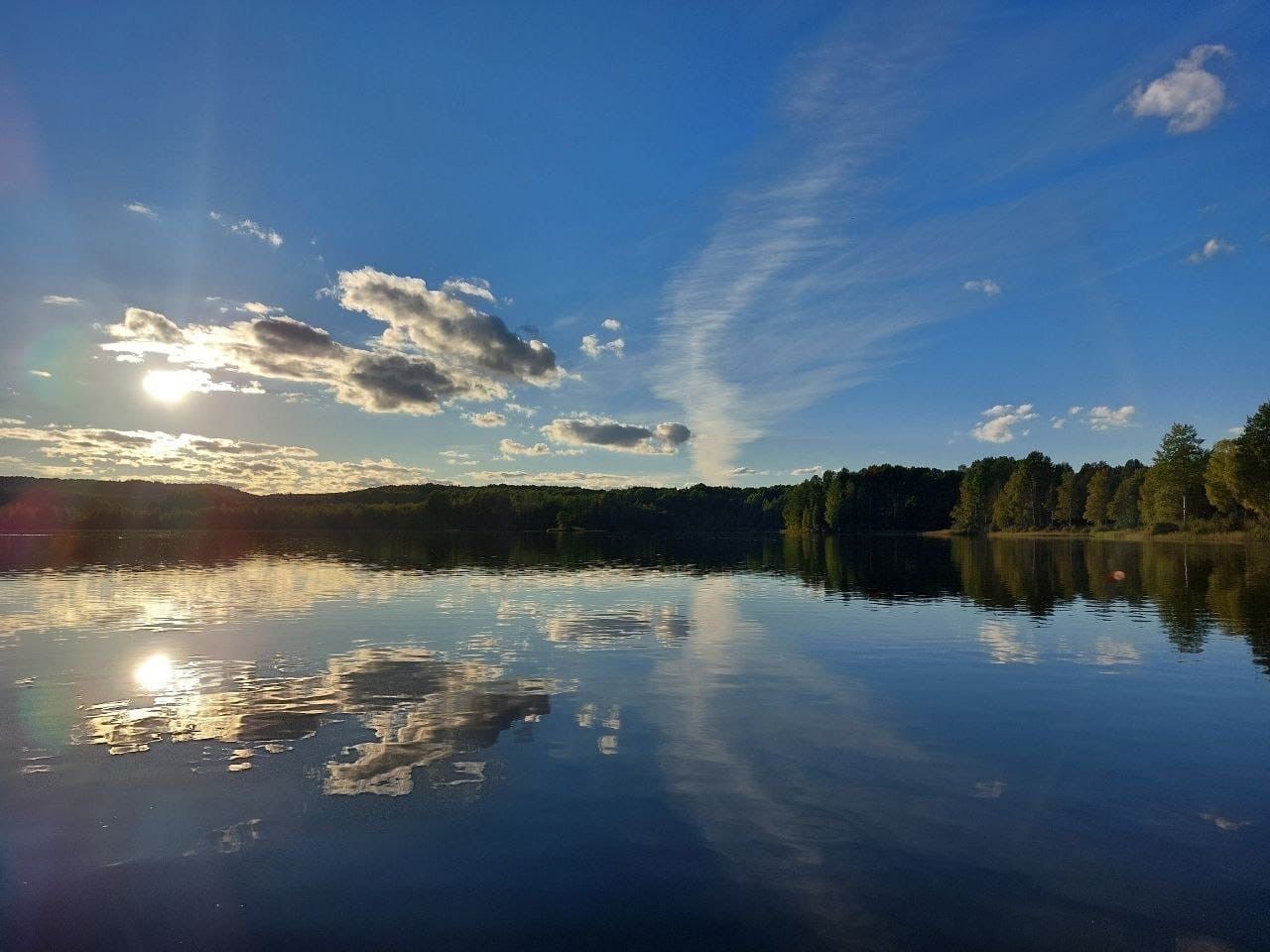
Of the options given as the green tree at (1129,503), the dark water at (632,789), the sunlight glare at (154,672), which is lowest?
the dark water at (632,789)

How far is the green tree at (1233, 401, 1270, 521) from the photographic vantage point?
114 m

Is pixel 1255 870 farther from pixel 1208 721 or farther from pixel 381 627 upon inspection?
pixel 381 627

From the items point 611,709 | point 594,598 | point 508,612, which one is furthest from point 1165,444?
point 611,709

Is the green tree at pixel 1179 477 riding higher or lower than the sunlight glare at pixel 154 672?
higher

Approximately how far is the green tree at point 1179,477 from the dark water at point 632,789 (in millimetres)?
124898

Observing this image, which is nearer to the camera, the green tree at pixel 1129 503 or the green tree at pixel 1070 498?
the green tree at pixel 1129 503

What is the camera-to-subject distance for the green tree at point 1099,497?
17938 cm

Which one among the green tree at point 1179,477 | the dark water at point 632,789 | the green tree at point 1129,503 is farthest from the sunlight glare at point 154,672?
the green tree at point 1129,503

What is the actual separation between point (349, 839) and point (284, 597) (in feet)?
145

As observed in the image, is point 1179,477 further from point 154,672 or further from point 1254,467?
point 154,672

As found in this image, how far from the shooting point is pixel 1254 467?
114 metres

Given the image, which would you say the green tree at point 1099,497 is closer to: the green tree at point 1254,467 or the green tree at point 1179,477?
the green tree at point 1179,477

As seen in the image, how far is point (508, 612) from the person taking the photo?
1800 inches

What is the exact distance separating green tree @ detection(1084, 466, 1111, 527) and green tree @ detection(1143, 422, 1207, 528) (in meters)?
34.2
